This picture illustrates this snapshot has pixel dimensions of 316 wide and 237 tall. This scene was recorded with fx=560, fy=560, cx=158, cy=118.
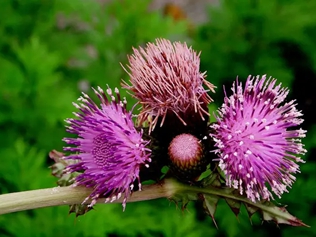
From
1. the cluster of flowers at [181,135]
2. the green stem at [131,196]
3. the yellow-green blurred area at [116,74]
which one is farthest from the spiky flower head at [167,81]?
the yellow-green blurred area at [116,74]

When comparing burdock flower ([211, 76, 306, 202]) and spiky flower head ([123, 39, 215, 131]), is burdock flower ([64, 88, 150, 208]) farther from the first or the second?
burdock flower ([211, 76, 306, 202])


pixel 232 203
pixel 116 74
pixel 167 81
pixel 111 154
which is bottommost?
pixel 232 203

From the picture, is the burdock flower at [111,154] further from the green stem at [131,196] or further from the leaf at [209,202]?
the leaf at [209,202]

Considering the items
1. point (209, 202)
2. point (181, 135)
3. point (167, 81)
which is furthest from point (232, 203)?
point (167, 81)

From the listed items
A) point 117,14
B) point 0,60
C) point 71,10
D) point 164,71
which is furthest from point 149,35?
point 164,71

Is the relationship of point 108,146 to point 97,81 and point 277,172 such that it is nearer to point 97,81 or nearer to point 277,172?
point 277,172

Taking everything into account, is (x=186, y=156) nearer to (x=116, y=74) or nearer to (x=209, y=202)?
(x=209, y=202)
